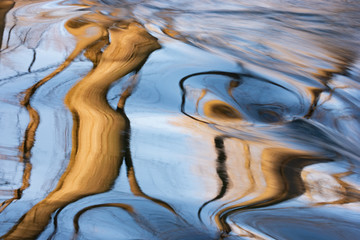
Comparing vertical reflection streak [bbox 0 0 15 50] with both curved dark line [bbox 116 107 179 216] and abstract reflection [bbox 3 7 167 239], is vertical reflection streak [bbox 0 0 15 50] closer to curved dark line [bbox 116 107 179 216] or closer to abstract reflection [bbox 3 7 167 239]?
abstract reflection [bbox 3 7 167 239]

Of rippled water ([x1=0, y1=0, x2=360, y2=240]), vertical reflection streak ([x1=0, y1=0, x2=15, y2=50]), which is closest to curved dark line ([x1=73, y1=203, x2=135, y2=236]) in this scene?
rippled water ([x1=0, y1=0, x2=360, y2=240])

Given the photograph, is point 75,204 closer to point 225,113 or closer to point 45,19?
point 225,113

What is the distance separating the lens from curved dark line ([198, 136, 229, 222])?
502 millimetres

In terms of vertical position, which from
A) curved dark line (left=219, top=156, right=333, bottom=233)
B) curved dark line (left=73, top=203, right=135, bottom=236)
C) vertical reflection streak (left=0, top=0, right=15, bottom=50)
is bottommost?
curved dark line (left=73, top=203, right=135, bottom=236)

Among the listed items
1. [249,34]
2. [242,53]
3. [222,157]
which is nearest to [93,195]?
[222,157]

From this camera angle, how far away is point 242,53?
37.9 inches

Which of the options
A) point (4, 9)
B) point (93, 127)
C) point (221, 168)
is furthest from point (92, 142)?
point (4, 9)

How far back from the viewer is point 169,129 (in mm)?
626

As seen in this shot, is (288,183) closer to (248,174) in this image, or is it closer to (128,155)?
(248,174)

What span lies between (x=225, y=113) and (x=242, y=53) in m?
0.29

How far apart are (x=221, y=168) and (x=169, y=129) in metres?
0.11

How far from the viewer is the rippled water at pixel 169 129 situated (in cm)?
46

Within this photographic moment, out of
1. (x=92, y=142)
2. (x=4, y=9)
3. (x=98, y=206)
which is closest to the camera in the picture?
(x=98, y=206)

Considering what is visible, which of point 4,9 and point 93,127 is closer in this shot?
point 93,127
